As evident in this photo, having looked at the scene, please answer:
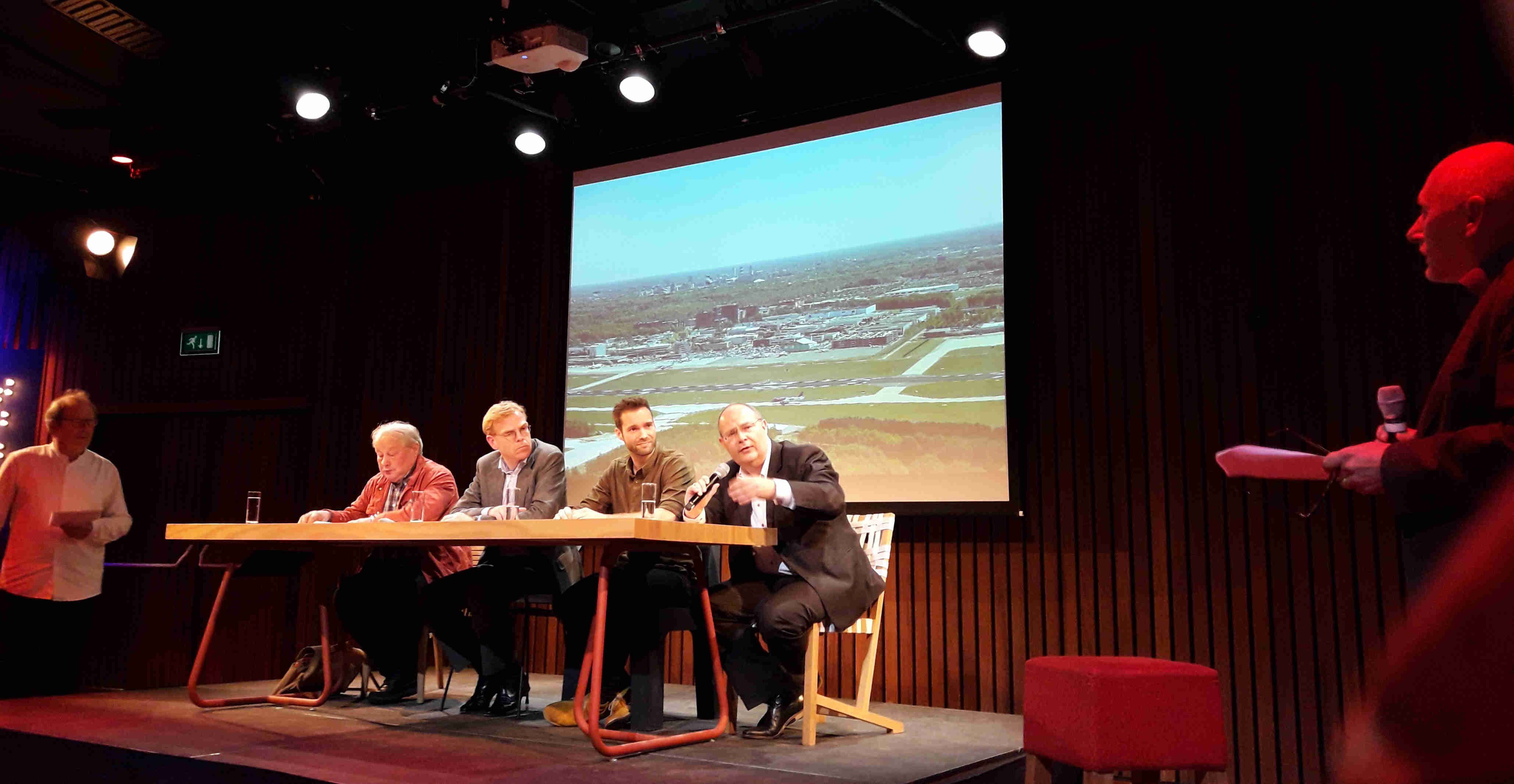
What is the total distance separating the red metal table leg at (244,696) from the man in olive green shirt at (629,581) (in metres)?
1.01

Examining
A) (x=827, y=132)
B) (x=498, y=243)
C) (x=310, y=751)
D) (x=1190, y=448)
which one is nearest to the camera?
(x=310, y=751)

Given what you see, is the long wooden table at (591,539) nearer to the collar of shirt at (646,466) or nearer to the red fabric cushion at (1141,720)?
the collar of shirt at (646,466)

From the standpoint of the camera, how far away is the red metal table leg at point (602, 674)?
9.46 feet

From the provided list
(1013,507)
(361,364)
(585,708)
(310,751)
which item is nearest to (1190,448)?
(1013,507)

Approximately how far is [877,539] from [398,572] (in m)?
1.90

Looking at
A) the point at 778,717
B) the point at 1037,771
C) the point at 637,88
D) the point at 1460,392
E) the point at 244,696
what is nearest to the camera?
the point at 1460,392

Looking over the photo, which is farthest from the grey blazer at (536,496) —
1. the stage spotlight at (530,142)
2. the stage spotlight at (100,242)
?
the stage spotlight at (100,242)

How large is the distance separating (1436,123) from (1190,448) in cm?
153

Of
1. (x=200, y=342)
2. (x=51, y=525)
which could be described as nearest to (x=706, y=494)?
(x=51, y=525)

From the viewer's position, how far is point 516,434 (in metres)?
4.25

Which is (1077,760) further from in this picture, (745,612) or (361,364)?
(361,364)

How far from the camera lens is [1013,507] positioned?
4609mm

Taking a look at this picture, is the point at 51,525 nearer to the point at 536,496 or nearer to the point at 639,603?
the point at 536,496

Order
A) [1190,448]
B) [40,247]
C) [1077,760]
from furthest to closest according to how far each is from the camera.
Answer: [40,247]
[1190,448]
[1077,760]
